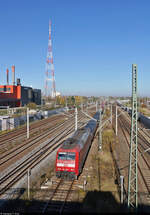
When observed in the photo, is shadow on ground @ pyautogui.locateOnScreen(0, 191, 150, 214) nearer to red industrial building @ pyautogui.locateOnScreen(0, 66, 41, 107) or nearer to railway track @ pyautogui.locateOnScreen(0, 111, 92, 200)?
railway track @ pyautogui.locateOnScreen(0, 111, 92, 200)

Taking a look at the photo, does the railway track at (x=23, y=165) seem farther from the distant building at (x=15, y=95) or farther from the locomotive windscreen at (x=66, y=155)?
the distant building at (x=15, y=95)

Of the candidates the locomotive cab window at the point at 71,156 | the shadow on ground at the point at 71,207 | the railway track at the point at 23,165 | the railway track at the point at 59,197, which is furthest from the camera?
the railway track at the point at 23,165

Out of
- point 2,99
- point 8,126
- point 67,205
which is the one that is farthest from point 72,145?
point 2,99

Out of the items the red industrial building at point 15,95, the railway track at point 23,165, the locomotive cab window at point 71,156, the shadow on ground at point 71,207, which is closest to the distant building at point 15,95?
the red industrial building at point 15,95

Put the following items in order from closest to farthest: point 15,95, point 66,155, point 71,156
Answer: point 71,156 → point 66,155 → point 15,95

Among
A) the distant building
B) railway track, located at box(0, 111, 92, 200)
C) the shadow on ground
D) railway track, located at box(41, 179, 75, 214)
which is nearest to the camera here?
the shadow on ground

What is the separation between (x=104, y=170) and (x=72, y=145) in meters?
4.80

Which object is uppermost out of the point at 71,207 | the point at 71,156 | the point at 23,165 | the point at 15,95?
the point at 15,95

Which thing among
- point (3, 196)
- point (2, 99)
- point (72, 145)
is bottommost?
point (3, 196)

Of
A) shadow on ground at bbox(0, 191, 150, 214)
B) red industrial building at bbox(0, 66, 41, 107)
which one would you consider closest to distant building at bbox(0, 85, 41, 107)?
red industrial building at bbox(0, 66, 41, 107)

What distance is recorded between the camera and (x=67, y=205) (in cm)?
1266

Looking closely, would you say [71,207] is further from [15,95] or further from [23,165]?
[15,95]

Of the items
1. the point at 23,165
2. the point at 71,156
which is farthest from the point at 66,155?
the point at 23,165

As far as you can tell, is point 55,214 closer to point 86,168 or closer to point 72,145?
point 72,145
